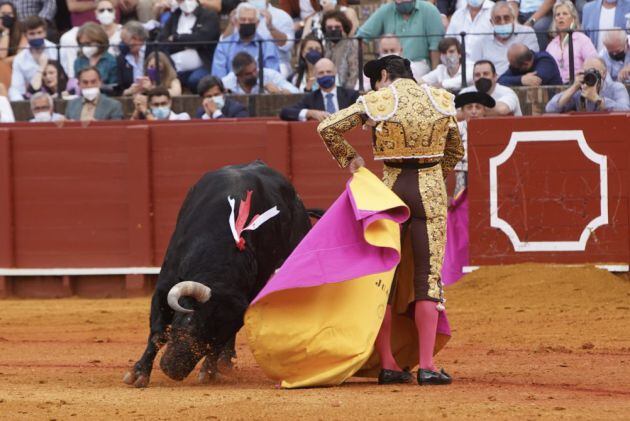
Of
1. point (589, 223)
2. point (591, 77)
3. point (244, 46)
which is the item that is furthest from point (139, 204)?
point (591, 77)

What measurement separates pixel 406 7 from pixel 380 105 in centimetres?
585

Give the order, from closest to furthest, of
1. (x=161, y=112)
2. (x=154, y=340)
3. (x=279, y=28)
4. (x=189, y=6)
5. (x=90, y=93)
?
(x=154, y=340) → (x=161, y=112) → (x=90, y=93) → (x=279, y=28) → (x=189, y=6)

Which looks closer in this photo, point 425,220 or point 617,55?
point 425,220

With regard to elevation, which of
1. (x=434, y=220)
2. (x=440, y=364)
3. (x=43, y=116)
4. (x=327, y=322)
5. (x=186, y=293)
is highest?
(x=43, y=116)

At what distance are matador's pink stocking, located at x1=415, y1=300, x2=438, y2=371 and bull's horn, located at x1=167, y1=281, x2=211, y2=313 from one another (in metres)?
0.93

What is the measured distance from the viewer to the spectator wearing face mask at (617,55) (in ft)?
36.9

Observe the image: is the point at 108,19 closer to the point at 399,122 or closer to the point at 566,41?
the point at 566,41

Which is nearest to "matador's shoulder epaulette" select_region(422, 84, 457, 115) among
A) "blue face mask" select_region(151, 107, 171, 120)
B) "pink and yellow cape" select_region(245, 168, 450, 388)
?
"pink and yellow cape" select_region(245, 168, 450, 388)

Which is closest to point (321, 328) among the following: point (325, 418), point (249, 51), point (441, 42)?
point (325, 418)

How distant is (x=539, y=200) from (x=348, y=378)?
416 centimetres

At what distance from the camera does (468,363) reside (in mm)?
7551

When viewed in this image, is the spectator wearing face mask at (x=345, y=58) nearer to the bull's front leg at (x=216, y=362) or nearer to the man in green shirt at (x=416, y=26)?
the man in green shirt at (x=416, y=26)

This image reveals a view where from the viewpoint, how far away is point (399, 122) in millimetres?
6445

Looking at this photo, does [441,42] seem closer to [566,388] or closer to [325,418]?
[566,388]
